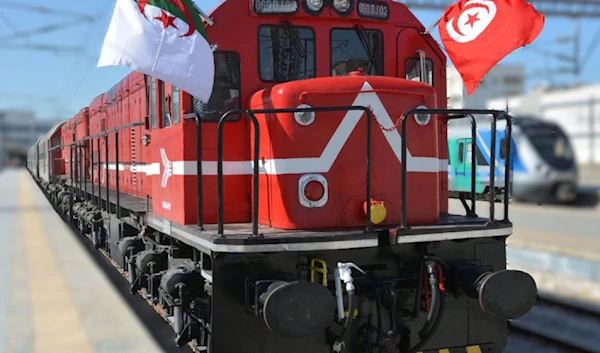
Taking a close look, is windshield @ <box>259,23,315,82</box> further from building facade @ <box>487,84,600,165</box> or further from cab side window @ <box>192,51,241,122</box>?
building facade @ <box>487,84,600,165</box>

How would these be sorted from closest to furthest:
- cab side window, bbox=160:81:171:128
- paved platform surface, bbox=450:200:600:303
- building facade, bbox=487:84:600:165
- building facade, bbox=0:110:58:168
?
cab side window, bbox=160:81:171:128
paved platform surface, bbox=450:200:600:303
building facade, bbox=487:84:600:165
building facade, bbox=0:110:58:168

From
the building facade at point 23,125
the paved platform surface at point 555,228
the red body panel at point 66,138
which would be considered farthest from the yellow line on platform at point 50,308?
the building facade at point 23,125

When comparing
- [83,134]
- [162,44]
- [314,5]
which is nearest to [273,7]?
[314,5]

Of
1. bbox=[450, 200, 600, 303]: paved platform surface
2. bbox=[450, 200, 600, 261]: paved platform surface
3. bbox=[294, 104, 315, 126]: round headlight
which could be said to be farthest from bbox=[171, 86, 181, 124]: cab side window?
bbox=[450, 200, 600, 261]: paved platform surface

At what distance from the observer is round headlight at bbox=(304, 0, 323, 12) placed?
4551 millimetres

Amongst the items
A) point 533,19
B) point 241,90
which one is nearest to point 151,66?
point 241,90

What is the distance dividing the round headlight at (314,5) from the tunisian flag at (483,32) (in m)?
1.38

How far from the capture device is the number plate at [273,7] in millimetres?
4492

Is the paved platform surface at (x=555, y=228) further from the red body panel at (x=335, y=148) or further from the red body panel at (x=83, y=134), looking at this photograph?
the red body panel at (x=83, y=134)

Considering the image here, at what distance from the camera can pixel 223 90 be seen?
14.5ft

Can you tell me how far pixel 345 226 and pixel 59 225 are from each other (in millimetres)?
10666

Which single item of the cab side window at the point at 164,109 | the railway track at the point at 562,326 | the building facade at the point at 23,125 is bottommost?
the railway track at the point at 562,326

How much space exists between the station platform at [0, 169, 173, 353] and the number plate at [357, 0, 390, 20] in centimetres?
395

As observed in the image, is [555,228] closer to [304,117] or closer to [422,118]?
Result: [422,118]
